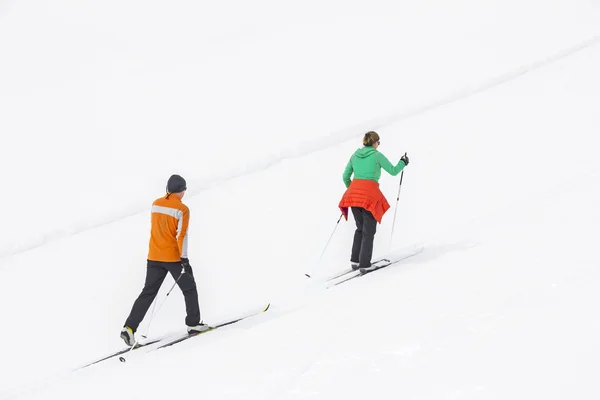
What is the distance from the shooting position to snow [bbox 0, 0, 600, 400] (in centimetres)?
411

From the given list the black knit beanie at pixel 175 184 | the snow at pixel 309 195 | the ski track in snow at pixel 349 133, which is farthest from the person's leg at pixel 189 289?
the ski track in snow at pixel 349 133

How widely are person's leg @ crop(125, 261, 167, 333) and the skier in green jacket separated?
1994mm

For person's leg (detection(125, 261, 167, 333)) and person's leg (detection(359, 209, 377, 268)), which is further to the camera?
person's leg (detection(359, 209, 377, 268))

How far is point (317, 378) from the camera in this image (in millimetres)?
3891

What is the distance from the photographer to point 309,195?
355 inches

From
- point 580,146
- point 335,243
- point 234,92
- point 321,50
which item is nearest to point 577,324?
point 335,243

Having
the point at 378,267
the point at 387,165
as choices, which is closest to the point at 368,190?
the point at 387,165

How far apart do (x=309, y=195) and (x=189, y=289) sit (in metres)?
3.67

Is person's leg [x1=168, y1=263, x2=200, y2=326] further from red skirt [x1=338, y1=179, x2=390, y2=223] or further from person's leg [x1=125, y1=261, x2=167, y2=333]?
red skirt [x1=338, y1=179, x2=390, y2=223]

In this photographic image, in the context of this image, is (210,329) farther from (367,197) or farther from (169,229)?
(367,197)

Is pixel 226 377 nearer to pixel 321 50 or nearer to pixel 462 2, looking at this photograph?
pixel 321 50

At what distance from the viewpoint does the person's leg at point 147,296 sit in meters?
5.59

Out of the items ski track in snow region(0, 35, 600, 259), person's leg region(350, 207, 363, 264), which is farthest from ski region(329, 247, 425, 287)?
ski track in snow region(0, 35, 600, 259)

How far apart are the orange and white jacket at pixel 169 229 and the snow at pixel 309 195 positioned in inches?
32.3
